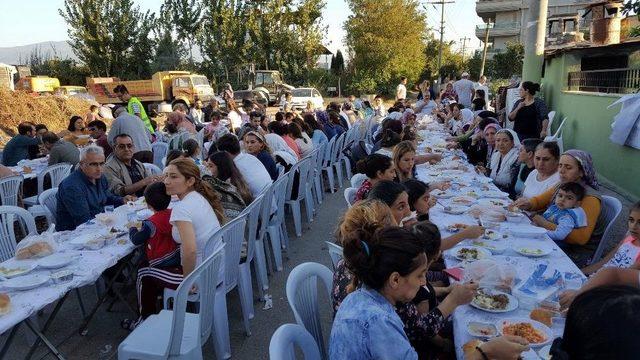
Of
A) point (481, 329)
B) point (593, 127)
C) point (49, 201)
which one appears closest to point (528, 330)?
point (481, 329)

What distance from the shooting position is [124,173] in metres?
5.12

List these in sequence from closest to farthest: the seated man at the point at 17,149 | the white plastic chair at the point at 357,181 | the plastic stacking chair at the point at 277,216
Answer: the white plastic chair at the point at 357,181 < the plastic stacking chair at the point at 277,216 < the seated man at the point at 17,149

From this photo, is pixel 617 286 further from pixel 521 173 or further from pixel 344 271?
pixel 521 173

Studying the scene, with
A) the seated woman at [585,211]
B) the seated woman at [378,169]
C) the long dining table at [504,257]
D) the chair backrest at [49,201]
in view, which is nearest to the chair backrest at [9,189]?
the chair backrest at [49,201]

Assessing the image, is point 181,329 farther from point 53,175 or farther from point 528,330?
point 53,175

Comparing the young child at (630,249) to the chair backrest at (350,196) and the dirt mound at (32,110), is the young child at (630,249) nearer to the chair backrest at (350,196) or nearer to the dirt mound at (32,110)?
the chair backrest at (350,196)

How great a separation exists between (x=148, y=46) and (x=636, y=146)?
3341 cm

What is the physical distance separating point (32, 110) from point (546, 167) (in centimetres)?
1857

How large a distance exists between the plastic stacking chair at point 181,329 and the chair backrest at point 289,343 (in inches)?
32.9

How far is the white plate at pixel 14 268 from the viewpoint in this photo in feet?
8.98

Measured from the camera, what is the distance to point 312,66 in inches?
1361

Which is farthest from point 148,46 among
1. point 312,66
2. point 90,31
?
point 312,66

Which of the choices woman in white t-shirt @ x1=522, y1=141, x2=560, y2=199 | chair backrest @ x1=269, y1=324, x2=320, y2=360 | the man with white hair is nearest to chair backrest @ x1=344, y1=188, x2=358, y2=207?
woman in white t-shirt @ x1=522, y1=141, x2=560, y2=199

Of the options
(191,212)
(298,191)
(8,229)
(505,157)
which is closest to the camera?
(191,212)
